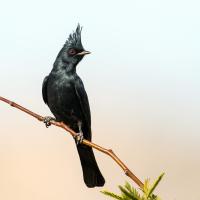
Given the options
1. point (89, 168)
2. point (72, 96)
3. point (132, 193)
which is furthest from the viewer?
point (72, 96)

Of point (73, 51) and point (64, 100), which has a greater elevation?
point (73, 51)

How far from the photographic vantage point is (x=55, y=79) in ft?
21.3

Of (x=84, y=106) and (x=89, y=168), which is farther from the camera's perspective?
(x=84, y=106)

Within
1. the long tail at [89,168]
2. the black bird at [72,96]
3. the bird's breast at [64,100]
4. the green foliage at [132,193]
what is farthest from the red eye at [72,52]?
the green foliage at [132,193]

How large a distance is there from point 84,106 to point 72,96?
9.7 inches

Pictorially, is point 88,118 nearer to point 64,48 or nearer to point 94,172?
point 94,172

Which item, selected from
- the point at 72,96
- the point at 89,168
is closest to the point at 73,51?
the point at 72,96

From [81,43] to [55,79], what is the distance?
62 centimetres

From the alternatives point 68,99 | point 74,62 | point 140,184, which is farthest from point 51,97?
point 140,184

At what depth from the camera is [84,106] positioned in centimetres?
611

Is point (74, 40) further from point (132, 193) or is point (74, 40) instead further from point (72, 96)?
point (132, 193)

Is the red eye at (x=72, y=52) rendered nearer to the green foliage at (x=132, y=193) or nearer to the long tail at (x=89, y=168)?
the long tail at (x=89, y=168)

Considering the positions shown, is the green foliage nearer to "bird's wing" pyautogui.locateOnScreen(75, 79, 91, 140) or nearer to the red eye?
"bird's wing" pyautogui.locateOnScreen(75, 79, 91, 140)

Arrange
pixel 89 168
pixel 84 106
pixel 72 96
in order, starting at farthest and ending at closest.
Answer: pixel 72 96, pixel 84 106, pixel 89 168
